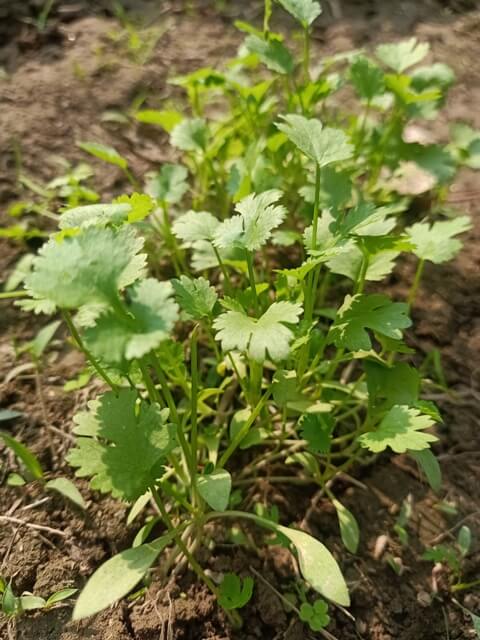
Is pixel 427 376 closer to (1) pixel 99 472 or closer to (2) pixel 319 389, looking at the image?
(2) pixel 319 389

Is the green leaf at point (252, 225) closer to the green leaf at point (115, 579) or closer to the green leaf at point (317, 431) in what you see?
the green leaf at point (317, 431)

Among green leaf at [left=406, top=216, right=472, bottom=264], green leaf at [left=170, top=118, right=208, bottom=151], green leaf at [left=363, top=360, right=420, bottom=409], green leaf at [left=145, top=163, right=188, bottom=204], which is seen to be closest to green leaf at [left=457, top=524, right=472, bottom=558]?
green leaf at [left=363, top=360, right=420, bottom=409]

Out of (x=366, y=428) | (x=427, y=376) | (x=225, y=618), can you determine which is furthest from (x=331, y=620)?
(x=427, y=376)

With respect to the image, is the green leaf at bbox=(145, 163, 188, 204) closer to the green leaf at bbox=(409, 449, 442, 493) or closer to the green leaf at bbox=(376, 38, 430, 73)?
the green leaf at bbox=(376, 38, 430, 73)

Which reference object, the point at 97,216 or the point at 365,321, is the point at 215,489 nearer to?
the point at 365,321

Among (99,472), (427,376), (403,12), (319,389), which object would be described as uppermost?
(403,12)

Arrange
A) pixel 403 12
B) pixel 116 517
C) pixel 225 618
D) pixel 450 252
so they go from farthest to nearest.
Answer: pixel 403 12, pixel 450 252, pixel 116 517, pixel 225 618
